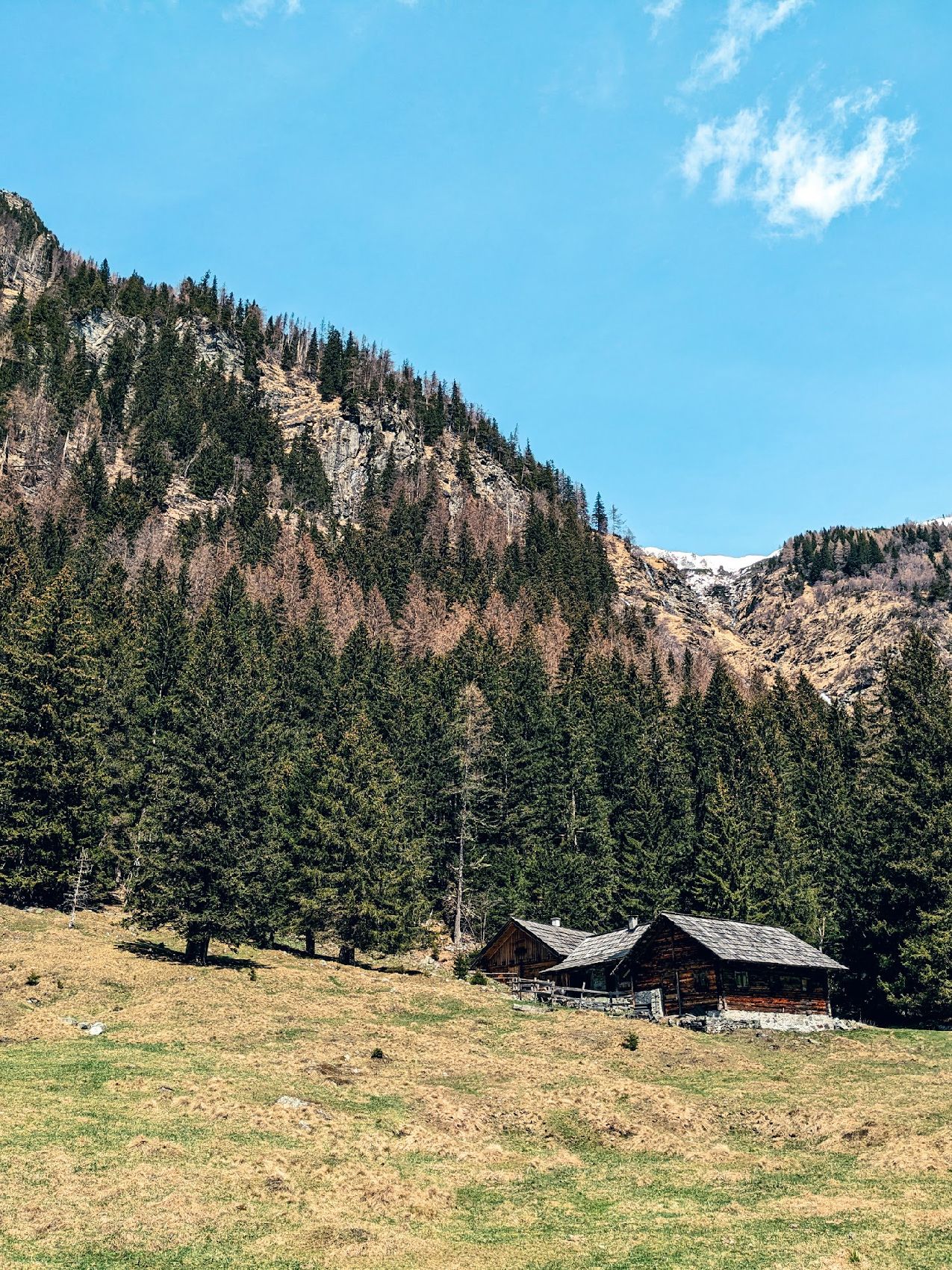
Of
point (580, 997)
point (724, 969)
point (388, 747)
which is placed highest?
point (388, 747)

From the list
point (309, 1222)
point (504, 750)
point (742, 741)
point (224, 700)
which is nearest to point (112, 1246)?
point (309, 1222)

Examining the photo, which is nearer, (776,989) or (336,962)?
(776,989)

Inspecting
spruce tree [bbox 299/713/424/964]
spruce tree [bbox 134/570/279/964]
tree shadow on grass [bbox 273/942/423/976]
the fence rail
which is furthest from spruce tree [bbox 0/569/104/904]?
the fence rail

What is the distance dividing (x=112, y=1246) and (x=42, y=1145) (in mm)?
4934

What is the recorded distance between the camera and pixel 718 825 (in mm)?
70562

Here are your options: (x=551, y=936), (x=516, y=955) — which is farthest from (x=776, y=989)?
(x=516, y=955)

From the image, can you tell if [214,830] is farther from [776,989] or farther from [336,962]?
[776,989]

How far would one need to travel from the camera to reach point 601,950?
56.5 meters

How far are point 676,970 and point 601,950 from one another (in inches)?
213

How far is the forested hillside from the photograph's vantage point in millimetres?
51312

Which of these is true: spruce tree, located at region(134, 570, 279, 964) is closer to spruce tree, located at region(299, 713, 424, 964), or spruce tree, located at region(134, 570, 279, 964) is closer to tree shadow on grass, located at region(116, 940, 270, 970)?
tree shadow on grass, located at region(116, 940, 270, 970)

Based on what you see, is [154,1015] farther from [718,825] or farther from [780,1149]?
[718,825]

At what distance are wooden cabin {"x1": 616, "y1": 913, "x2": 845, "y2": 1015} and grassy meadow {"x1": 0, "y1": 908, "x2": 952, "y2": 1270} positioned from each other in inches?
325

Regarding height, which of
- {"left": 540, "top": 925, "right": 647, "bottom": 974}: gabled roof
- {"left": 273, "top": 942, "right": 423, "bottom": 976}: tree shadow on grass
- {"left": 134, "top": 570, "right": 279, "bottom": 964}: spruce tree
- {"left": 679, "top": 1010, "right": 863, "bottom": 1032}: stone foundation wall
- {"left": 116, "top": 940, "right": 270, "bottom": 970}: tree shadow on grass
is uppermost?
{"left": 134, "top": 570, "right": 279, "bottom": 964}: spruce tree
